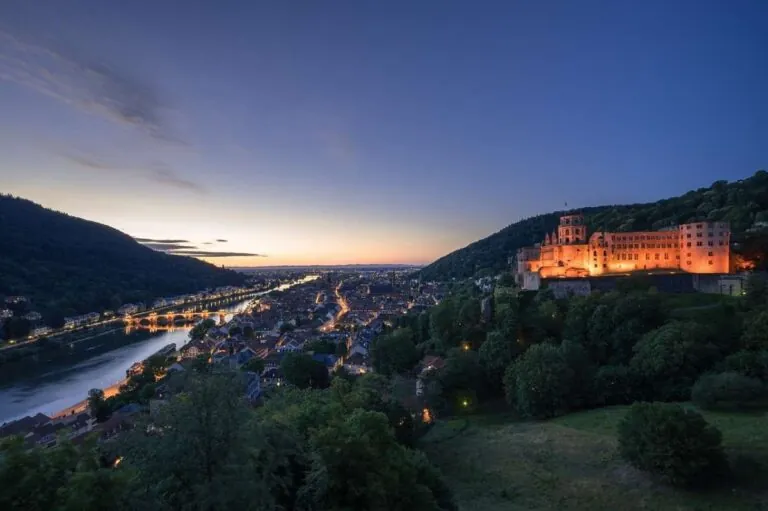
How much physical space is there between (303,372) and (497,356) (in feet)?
53.5

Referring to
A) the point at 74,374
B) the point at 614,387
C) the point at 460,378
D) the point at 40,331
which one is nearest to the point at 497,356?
the point at 460,378

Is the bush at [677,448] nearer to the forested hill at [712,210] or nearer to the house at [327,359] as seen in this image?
the forested hill at [712,210]

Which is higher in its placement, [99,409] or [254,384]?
[254,384]

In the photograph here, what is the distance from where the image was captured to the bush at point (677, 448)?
17.8 metres

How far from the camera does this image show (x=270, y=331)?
3211 inches

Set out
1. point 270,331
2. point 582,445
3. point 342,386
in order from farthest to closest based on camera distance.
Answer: point 270,331, point 342,386, point 582,445

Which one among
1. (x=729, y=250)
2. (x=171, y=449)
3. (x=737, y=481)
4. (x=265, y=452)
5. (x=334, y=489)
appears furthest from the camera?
(x=729, y=250)

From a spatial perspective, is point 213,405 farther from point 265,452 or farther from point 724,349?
point 724,349

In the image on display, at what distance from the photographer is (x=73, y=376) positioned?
5322 cm

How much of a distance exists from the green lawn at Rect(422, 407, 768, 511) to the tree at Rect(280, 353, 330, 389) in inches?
627

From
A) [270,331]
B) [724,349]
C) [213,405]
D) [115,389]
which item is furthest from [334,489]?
[270,331]

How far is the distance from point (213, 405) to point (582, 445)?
808 inches

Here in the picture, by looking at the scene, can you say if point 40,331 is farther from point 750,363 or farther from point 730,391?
point 750,363

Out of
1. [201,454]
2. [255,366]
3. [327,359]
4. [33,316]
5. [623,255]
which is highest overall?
[623,255]
